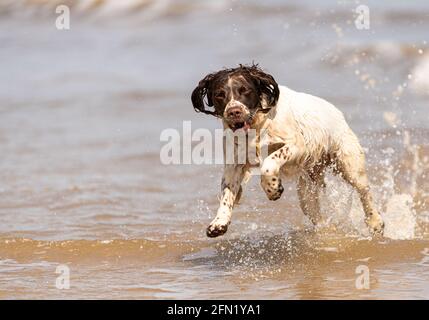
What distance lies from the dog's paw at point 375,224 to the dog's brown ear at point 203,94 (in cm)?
159

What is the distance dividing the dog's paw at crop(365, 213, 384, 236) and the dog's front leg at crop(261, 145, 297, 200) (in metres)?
1.18

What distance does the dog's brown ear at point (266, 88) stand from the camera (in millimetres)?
6625

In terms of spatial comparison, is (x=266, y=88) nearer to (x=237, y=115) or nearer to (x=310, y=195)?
(x=237, y=115)

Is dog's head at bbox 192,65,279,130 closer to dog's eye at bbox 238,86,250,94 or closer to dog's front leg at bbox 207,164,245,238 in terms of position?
dog's eye at bbox 238,86,250,94

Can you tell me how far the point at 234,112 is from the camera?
635 cm

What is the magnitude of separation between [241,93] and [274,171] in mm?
529

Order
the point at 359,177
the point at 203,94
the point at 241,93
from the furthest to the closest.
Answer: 1. the point at 359,177
2. the point at 203,94
3. the point at 241,93

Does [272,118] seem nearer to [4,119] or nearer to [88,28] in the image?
[4,119]

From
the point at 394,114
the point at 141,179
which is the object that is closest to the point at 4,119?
the point at 141,179

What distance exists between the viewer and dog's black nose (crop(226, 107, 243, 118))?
636 centimetres

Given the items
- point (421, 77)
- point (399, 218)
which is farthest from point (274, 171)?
point (421, 77)

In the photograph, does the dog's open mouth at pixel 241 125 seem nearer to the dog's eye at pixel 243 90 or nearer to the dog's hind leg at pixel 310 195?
the dog's eye at pixel 243 90

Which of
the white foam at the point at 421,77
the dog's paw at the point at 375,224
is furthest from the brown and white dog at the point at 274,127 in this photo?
the white foam at the point at 421,77

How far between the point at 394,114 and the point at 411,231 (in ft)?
16.6
